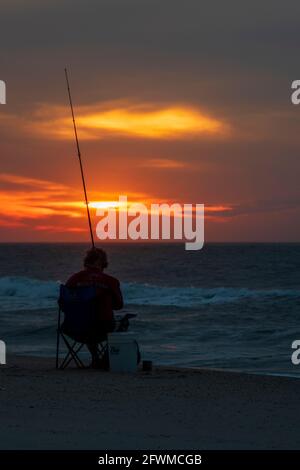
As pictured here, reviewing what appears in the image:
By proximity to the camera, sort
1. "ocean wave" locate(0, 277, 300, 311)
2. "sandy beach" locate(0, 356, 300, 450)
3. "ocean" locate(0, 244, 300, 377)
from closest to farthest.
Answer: "sandy beach" locate(0, 356, 300, 450)
"ocean" locate(0, 244, 300, 377)
"ocean wave" locate(0, 277, 300, 311)

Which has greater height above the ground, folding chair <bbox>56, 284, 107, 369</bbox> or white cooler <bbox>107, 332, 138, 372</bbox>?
folding chair <bbox>56, 284, 107, 369</bbox>

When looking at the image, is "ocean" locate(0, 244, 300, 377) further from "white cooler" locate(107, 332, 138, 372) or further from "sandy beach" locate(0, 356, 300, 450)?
"sandy beach" locate(0, 356, 300, 450)

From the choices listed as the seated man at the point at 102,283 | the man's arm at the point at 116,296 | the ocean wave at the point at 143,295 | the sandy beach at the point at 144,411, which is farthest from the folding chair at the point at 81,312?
the ocean wave at the point at 143,295

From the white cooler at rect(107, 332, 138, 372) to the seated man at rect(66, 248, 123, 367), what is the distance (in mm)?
222

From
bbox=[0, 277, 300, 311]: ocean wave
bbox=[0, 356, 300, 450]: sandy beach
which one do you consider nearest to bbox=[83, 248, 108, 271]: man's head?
bbox=[0, 356, 300, 450]: sandy beach

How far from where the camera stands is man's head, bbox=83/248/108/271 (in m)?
9.09

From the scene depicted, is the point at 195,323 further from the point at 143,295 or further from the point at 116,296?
the point at 116,296

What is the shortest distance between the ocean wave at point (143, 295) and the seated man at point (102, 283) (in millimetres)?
18249

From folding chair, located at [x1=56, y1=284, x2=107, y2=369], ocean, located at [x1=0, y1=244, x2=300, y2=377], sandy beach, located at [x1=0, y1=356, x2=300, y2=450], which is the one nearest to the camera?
sandy beach, located at [x1=0, y1=356, x2=300, y2=450]

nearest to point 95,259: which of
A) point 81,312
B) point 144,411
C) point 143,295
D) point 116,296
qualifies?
point 116,296
